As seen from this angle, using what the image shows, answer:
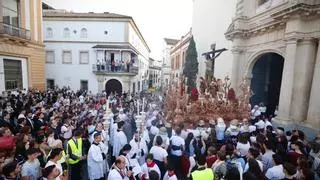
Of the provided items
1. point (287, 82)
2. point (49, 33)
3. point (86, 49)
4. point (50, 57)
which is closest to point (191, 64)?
point (86, 49)

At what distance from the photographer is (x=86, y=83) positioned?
27.3 metres

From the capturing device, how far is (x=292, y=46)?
9.84m

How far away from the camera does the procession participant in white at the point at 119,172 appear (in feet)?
13.9

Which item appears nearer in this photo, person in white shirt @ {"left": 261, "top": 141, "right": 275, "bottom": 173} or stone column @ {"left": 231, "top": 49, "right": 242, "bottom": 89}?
person in white shirt @ {"left": 261, "top": 141, "right": 275, "bottom": 173}

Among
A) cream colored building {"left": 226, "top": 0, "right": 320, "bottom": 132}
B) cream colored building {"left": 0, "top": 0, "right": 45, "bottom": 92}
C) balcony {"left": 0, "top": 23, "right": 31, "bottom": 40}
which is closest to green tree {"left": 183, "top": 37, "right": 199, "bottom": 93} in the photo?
cream colored building {"left": 226, "top": 0, "right": 320, "bottom": 132}

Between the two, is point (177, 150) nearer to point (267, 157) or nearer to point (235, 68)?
point (267, 157)

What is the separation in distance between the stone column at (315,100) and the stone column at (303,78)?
0.37m

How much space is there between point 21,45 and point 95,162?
579 inches

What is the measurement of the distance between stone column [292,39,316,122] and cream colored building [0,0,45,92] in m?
16.5

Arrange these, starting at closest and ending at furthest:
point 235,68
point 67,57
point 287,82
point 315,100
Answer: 1. point 315,100
2. point 287,82
3. point 235,68
4. point 67,57

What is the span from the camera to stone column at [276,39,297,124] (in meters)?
9.84

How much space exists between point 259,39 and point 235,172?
34.4 ft

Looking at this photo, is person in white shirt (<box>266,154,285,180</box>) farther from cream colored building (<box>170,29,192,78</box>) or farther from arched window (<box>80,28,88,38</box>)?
arched window (<box>80,28,88,38</box>)

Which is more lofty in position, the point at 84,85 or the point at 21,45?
the point at 21,45
